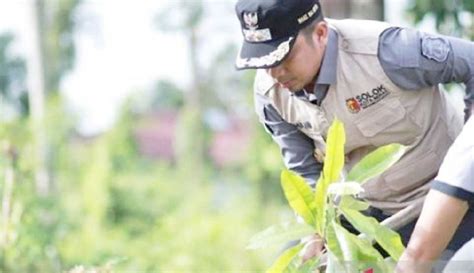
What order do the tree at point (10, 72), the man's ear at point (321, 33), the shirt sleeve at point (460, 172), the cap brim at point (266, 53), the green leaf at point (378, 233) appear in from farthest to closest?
the tree at point (10, 72) → the man's ear at point (321, 33) → the cap brim at point (266, 53) → the green leaf at point (378, 233) → the shirt sleeve at point (460, 172)

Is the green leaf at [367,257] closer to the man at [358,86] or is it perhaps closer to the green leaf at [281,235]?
the green leaf at [281,235]

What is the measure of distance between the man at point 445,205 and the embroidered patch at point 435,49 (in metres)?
0.63

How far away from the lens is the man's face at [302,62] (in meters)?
Result: 3.36

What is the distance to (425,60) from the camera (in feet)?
11.2

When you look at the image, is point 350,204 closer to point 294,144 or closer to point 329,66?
point 329,66

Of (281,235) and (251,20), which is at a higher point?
(251,20)

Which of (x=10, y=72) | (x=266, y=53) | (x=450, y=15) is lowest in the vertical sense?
(x=10, y=72)

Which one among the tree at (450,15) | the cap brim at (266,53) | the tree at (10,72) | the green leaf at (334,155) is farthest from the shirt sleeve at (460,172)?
the tree at (10,72)

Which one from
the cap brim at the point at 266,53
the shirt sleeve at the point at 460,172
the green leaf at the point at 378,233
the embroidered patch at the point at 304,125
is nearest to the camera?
the shirt sleeve at the point at 460,172

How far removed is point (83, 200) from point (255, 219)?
232 cm

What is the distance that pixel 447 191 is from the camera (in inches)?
107

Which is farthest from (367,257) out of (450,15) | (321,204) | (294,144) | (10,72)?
(10,72)

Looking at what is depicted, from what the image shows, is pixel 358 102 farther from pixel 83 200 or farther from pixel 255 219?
pixel 255 219

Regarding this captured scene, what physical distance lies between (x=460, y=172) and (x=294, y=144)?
43.0 inches
